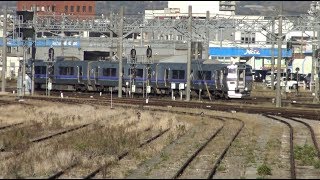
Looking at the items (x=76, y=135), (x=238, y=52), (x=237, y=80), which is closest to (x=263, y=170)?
(x=76, y=135)

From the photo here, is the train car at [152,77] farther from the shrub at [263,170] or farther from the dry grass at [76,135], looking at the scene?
the shrub at [263,170]

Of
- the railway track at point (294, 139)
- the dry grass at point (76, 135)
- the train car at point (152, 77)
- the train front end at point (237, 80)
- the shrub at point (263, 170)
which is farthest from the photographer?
the train car at point (152, 77)

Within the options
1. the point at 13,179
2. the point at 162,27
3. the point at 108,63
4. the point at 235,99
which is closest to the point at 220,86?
the point at 235,99

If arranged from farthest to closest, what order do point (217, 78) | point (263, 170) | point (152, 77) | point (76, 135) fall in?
point (152, 77) → point (217, 78) → point (76, 135) → point (263, 170)

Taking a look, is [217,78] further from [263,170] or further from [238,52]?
[238,52]

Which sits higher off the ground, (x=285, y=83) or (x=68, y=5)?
(x=68, y=5)

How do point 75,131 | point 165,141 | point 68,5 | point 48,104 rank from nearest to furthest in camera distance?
point 165,141
point 75,131
point 48,104
point 68,5

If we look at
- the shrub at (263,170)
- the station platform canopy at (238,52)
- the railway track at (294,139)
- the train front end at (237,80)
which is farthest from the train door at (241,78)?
the station platform canopy at (238,52)

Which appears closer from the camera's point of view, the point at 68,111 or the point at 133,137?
the point at 133,137

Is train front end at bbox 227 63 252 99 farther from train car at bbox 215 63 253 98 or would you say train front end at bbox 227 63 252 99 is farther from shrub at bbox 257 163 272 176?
shrub at bbox 257 163 272 176

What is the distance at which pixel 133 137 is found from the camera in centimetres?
2569

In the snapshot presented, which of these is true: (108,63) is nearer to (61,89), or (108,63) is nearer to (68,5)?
(61,89)

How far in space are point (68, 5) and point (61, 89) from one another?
332 feet

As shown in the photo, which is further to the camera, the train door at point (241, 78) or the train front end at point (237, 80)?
the train door at point (241, 78)
